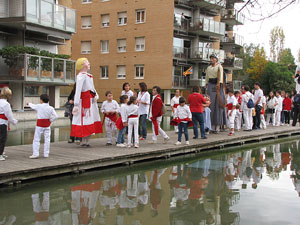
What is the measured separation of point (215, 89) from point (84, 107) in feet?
20.6

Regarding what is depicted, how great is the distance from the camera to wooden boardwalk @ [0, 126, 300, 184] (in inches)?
286

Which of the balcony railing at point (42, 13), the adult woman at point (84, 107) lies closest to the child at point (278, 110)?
the adult woman at point (84, 107)

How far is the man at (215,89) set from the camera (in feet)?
46.4

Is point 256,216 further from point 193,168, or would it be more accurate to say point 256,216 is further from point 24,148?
point 24,148

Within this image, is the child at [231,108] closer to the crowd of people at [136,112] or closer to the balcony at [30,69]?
the crowd of people at [136,112]

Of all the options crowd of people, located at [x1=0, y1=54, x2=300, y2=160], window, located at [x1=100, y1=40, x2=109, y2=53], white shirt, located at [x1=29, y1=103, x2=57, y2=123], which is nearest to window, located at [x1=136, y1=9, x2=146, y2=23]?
window, located at [x1=100, y1=40, x2=109, y2=53]

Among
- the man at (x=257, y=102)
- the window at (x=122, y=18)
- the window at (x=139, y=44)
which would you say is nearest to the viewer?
the man at (x=257, y=102)

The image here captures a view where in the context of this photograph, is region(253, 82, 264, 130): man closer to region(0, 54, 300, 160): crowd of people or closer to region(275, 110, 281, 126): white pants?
region(0, 54, 300, 160): crowd of people

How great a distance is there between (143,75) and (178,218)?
3790cm

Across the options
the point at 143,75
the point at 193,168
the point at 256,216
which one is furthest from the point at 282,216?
the point at 143,75

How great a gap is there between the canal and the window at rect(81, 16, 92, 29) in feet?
130

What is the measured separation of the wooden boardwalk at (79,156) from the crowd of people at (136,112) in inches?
13.0

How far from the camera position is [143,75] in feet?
140

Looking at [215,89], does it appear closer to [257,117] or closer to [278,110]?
[257,117]
